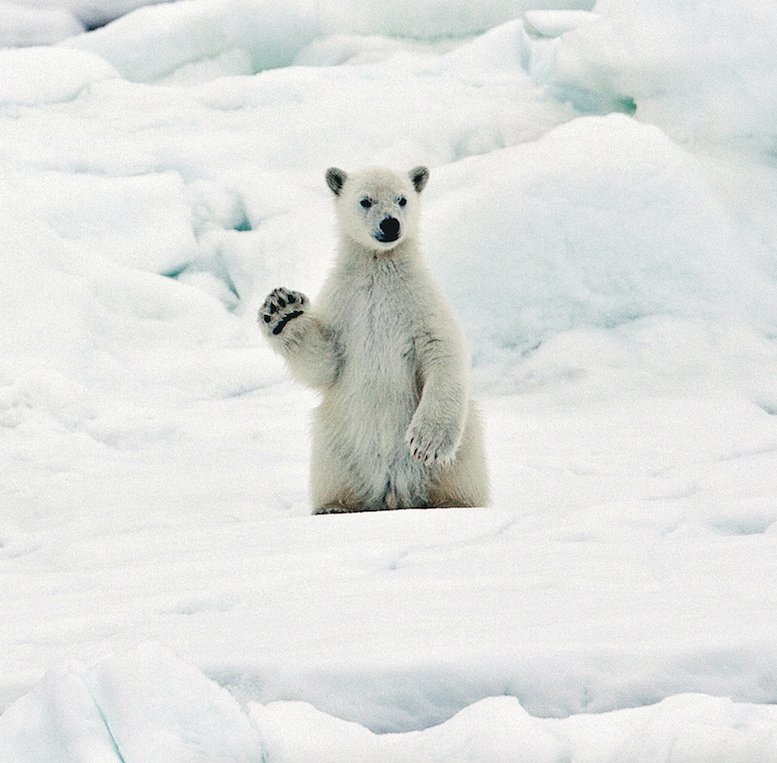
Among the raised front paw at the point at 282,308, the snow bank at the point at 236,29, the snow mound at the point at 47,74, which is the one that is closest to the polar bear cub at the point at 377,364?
the raised front paw at the point at 282,308

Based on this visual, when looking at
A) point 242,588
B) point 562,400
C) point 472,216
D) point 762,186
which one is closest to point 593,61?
point 762,186

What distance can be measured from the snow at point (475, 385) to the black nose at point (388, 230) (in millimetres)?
940

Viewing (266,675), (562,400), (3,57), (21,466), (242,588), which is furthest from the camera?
(3,57)

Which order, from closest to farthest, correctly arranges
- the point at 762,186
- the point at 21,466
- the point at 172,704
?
1. the point at 172,704
2. the point at 21,466
3. the point at 762,186

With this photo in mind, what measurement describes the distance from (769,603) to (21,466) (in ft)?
10.2

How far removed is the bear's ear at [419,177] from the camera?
10.7ft

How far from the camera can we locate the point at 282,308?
277 centimetres

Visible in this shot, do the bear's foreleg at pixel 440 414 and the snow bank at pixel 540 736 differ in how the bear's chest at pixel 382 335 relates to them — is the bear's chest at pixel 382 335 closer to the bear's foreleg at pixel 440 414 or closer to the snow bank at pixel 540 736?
the bear's foreleg at pixel 440 414

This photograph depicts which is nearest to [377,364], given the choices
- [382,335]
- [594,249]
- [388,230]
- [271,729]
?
[382,335]

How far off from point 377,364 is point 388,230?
0.42m

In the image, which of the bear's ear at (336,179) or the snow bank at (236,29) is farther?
the snow bank at (236,29)

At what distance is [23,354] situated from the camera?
16.0 feet

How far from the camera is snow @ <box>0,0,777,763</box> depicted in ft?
4.02

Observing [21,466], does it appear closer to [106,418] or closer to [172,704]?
[106,418]
